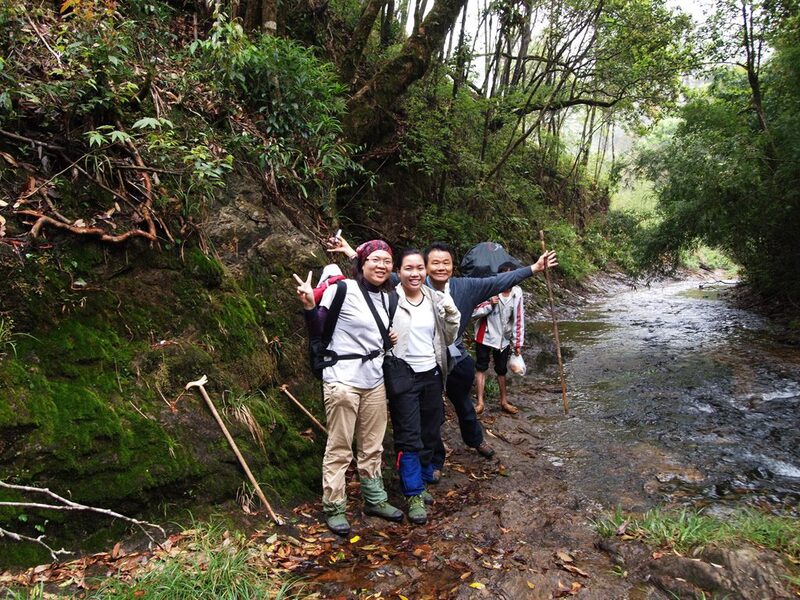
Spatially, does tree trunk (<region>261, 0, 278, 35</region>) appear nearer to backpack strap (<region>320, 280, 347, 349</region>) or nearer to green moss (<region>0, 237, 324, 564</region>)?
green moss (<region>0, 237, 324, 564</region>)

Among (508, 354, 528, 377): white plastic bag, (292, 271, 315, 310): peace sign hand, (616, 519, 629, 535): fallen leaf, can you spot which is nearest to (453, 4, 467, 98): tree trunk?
(508, 354, 528, 377): white plastic bag

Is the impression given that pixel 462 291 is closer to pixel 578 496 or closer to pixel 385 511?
pixel 385 511

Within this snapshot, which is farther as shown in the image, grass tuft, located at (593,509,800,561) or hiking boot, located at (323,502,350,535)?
hiking boot, located at (323,502,350,535)

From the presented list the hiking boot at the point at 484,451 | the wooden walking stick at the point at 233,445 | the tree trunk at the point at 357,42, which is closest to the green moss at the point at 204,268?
the wooden walking stick at the point at 233,445

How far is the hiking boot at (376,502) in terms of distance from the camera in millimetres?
4129

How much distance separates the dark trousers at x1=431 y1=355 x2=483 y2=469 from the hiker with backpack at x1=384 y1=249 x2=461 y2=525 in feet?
1.32

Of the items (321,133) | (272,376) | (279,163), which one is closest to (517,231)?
(321,133)

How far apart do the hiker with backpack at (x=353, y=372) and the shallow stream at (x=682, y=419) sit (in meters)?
2.33

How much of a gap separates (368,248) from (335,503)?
2.11 metres

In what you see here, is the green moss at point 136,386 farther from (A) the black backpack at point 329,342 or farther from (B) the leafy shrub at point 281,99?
(B) the leafy shrub at point 281,99

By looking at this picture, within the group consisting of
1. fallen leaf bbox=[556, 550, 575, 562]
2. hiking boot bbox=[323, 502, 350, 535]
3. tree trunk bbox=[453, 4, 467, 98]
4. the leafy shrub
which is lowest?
fallen leaf bbox=[556, 550, 575, 562]

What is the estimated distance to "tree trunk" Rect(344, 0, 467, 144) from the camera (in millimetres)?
8906

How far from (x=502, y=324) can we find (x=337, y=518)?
3951 millimetres

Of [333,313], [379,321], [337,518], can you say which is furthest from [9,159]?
[337,518]
